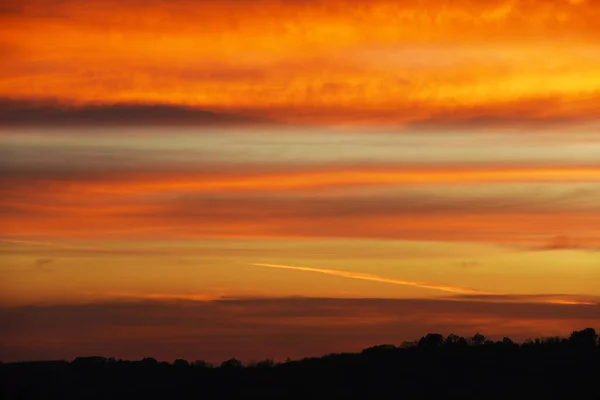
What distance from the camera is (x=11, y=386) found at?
81.4m

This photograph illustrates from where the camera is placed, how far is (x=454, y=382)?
85750 mm

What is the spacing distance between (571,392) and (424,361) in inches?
358

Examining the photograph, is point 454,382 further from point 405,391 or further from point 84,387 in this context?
point 84,387

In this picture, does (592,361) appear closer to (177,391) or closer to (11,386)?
(177,391)

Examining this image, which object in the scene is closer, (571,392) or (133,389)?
(571,392)

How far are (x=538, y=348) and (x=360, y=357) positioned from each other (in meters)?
9.42

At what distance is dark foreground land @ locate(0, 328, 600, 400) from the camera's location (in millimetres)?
84062

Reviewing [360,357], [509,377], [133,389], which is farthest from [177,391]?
[509,377]

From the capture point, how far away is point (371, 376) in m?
88.7

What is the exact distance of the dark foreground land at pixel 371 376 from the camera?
3310 inches

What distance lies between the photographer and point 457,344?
91312mm

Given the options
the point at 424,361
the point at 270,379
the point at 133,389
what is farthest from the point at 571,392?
the point at 133,389

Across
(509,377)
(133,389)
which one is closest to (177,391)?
(133,389)

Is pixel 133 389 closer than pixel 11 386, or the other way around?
pixel 11 386
